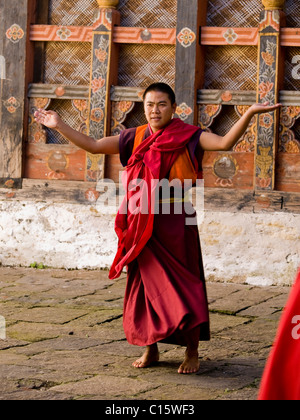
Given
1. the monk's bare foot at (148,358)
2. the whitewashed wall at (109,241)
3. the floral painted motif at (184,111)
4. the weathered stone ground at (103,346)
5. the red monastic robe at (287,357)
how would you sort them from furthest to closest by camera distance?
the floral painted motif at (184,111) → the whitewashed wall at (109,241) → the monk's bare foot at (148,358) → the weathered stone ground at (103,346) → the red monastic robe at (287,357)

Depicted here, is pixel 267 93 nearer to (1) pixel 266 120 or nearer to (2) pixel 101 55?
(1) pixel 266 120

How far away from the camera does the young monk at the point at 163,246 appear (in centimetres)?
444

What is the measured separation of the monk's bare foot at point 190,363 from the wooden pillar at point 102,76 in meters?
3.28

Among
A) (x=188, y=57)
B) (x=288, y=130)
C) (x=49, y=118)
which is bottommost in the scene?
(x=49, y=118)

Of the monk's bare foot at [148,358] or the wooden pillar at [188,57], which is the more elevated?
the wooden pillar at [188,57]

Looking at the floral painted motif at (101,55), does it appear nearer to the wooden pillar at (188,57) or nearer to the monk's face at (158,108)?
the wooden pillar at (188,57)

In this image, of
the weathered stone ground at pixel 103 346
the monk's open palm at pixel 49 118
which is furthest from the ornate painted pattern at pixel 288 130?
the monk's open palm at pixel 49 118

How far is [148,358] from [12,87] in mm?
3993

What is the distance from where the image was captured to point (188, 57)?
23.7ft

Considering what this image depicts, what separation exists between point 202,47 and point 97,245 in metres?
2.02

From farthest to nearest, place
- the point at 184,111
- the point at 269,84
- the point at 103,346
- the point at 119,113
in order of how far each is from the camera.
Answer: the point at 119,113 → the point at 184,111 → the point at 269,84 → the point at 103,346

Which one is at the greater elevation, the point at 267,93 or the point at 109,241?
the point at 267,93

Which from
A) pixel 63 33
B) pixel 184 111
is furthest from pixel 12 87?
pixel 184 111

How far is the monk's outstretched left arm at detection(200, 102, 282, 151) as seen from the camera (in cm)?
434
